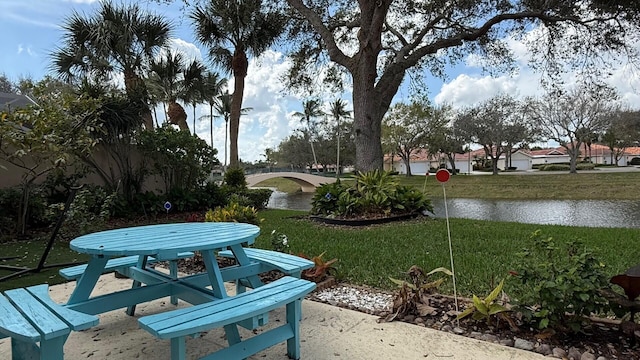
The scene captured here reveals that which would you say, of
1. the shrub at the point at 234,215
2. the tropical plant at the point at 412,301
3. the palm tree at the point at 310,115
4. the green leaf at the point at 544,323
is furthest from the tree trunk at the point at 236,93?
the palm tree at the point at 310,115

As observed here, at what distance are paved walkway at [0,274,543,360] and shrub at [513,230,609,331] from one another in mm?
245

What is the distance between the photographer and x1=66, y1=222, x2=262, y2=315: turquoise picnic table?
74.5 inches

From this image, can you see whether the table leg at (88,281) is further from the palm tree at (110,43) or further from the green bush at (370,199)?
the palm tree at (110,43)

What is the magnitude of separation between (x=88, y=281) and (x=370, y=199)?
555 centimetres

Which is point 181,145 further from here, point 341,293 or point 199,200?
point 341,293

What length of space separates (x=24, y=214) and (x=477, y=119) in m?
28.0

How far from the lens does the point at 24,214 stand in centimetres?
631

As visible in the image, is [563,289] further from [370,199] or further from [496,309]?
[370,199]

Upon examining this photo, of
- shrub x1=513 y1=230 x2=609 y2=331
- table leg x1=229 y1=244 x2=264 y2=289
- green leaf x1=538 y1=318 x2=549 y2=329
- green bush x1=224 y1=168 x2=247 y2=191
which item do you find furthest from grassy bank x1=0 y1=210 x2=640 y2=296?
green bush x1=224 y1=168 x2=247 y2=191

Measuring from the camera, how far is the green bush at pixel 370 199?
23.3 feet

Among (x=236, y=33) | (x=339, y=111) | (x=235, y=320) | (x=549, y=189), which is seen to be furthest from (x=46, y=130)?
(x=339, y=111)

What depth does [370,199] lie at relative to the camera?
714 centimetres

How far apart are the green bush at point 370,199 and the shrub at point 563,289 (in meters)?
4.89

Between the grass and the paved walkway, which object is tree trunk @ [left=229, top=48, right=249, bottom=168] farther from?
the paved walkway
